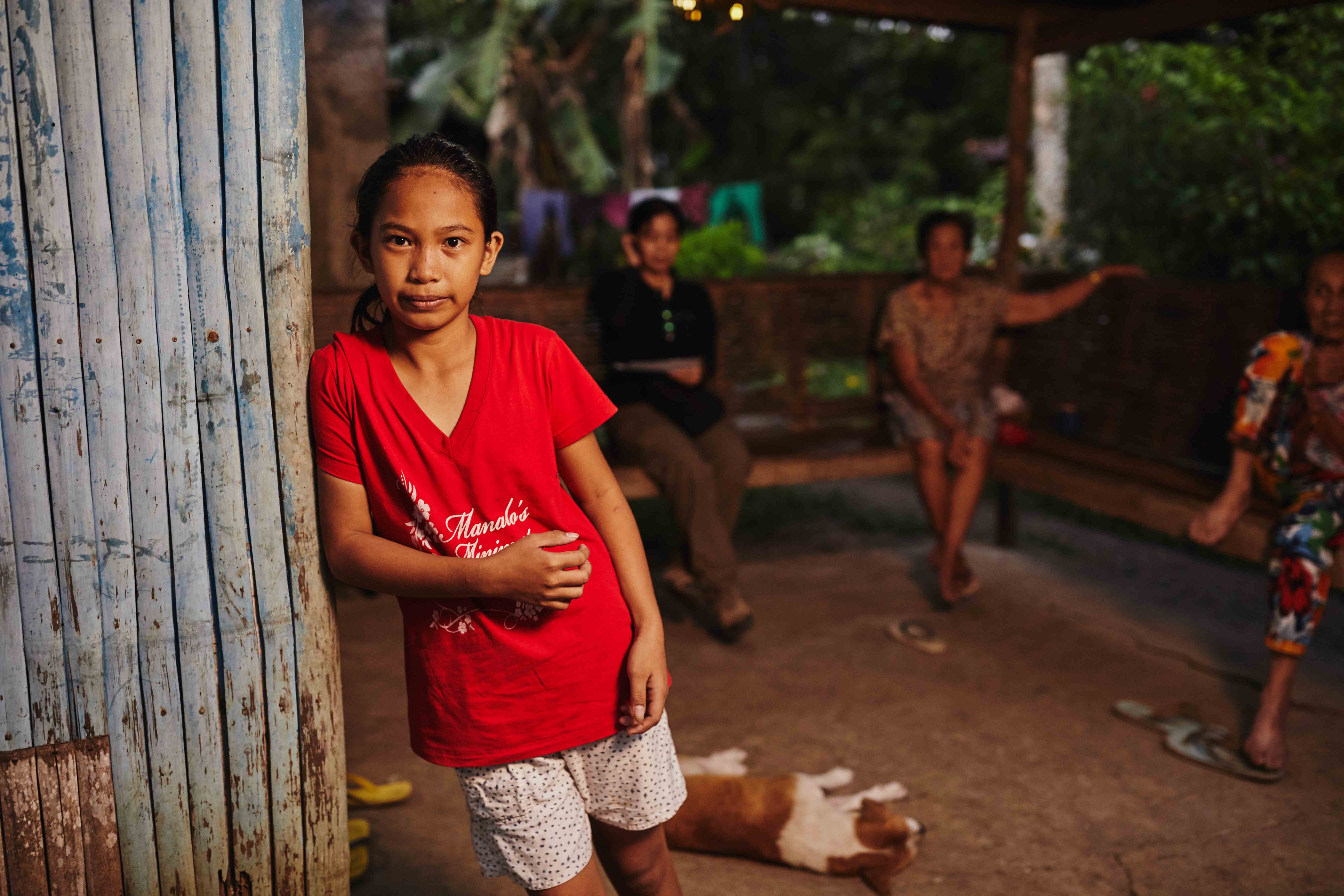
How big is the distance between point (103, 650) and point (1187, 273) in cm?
591

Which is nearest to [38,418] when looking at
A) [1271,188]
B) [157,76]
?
[157,76]

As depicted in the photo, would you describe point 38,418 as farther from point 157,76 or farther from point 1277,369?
point 1277,369

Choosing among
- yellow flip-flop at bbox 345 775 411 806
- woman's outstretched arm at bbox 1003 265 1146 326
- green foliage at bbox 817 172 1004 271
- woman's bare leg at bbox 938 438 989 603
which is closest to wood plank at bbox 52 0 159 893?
yellow flip-flop at bbox 345 775 411 806

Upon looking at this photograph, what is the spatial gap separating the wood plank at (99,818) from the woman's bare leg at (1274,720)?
2.83m

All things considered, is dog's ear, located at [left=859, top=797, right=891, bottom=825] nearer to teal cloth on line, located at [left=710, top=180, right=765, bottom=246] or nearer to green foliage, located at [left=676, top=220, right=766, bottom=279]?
green foliage, located at [left=676, top=220, right=766, bottom=279]

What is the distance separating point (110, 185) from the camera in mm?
1528

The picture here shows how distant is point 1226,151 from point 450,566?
567 centimetres

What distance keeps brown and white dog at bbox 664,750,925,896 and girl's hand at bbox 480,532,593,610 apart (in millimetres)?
1293

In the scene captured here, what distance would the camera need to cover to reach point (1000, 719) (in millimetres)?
3377

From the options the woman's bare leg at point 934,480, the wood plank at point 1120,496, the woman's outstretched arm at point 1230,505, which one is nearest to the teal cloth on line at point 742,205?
the wood plank at point 1120,496

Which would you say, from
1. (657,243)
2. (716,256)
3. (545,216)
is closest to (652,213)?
(657,243)

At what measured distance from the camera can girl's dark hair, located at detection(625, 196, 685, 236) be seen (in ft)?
13.0

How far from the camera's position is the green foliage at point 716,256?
916cm

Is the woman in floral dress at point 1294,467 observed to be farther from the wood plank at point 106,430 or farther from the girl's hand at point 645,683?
the wood plank at point 106,430
